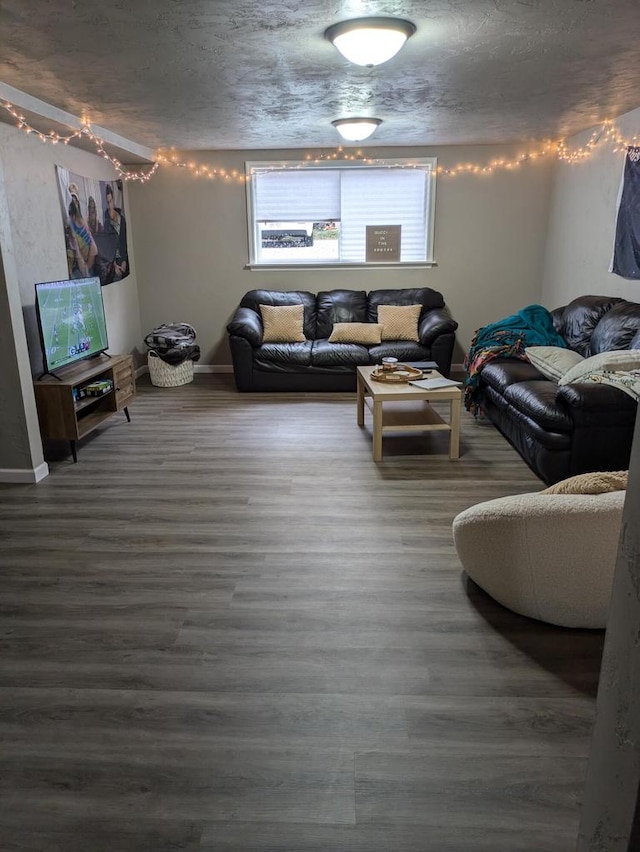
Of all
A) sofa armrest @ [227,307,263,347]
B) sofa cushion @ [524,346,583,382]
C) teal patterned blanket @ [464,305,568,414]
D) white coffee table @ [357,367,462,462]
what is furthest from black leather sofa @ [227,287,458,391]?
white coffee table @ [357,367,462,462]

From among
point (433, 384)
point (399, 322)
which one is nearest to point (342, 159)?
point (399, 322)

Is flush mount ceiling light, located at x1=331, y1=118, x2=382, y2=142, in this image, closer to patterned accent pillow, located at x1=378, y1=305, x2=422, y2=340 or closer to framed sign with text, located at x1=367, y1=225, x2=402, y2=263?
framed sign with text, located at x1=367, y1=225, x2=402, y2=263

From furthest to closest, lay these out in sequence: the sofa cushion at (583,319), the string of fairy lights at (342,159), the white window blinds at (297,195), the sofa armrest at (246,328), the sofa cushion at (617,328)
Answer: the white window blinds at (297,195)
the string of fairy lights at (342,159)
the sofa armrest at (246,328)
the sofa cushion at (583,319)
the sofa cushion at (617,328)

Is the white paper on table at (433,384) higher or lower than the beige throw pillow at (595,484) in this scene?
lower

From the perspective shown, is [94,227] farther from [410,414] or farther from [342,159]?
[410,414]

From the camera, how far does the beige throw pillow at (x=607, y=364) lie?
369cm

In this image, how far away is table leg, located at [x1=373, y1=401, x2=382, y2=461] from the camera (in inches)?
160

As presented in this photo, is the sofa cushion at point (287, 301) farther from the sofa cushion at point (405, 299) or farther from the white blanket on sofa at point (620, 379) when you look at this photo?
the white blanket on sofa at point (620, 379)

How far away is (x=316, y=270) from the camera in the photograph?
6.75m

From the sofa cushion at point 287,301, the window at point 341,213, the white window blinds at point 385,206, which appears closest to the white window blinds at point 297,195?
the window at point 341,213

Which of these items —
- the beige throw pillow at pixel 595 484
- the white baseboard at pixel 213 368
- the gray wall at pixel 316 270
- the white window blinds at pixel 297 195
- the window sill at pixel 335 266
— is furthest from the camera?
the white baseboard at pixel 213 368

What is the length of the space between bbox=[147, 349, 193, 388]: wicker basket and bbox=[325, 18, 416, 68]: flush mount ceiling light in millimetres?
3935

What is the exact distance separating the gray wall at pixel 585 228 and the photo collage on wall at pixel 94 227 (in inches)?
178

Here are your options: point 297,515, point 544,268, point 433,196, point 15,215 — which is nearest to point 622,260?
point 544,268
